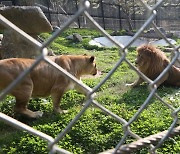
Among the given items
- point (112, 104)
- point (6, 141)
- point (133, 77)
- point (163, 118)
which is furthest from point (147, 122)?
point (133, 77)

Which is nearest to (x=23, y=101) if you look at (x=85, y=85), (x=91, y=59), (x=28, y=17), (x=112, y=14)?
(x=91, y=59)

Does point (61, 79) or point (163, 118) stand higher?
point (61, 79)

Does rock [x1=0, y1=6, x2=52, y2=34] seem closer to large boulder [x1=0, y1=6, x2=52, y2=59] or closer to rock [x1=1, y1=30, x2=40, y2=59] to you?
large boulder [x1=0, y1=6, x2=52, y2=59]

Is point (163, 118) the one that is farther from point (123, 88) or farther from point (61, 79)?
point (123, 88)

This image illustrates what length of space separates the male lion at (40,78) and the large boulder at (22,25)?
1.87 metres

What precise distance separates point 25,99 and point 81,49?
8.37m

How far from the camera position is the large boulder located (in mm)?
6803

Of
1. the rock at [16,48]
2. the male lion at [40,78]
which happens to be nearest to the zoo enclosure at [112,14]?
the rock at [16,48]

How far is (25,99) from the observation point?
414 centimetres

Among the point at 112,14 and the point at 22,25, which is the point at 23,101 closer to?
the point at 22,25

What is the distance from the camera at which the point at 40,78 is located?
14.6ft

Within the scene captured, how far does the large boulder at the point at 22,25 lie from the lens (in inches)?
268

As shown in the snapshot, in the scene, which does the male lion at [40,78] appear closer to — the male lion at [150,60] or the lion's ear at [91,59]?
the lion's ear at [91,59]

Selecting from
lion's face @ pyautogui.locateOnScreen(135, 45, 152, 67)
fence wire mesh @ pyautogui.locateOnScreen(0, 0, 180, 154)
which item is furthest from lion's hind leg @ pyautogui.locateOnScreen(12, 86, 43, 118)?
fence wire mesh @ pyautogui.locateOnScreen(0, 0, 180, 154)
